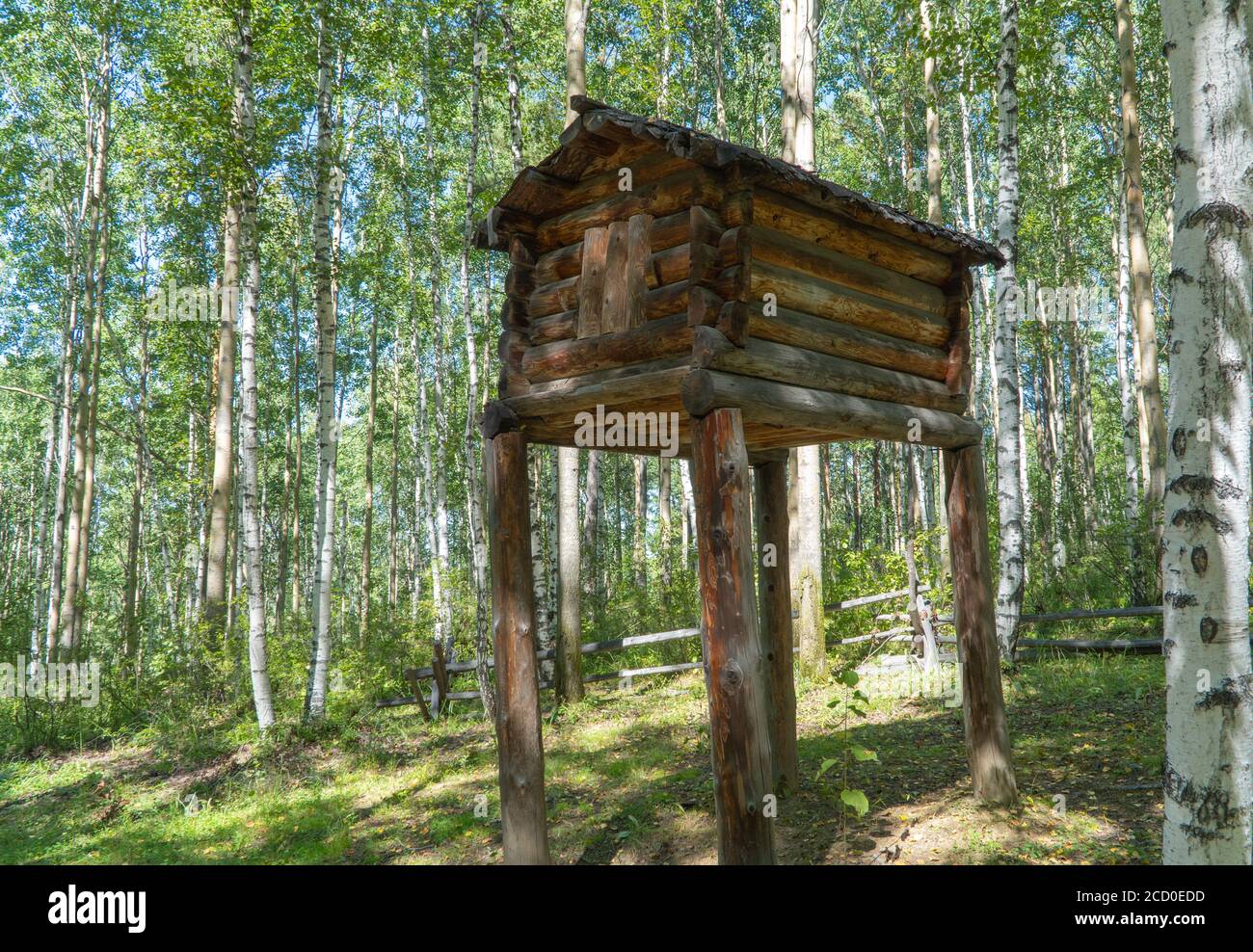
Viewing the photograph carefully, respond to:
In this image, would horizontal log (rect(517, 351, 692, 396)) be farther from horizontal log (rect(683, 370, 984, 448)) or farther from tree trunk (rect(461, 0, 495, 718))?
tree trunk (rect(461, 0, 495, 718))

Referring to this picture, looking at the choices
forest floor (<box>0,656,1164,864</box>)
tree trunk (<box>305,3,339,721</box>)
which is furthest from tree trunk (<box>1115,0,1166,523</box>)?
tree trunk (<box>305,3,339,721</box>)

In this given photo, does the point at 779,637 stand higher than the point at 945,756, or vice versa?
the point at 779,637

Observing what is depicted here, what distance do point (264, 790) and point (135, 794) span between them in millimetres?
1846

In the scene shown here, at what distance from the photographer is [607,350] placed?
5.41 metres

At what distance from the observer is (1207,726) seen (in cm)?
338

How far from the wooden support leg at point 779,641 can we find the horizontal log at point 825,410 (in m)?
1.13

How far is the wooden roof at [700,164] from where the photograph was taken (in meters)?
4.73

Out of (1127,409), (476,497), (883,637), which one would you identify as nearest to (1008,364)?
(883,637)

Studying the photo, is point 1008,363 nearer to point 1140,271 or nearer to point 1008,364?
point 1008,364

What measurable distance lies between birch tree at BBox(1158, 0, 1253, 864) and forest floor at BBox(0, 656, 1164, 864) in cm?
210

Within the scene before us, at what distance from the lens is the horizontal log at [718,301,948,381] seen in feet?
16.3

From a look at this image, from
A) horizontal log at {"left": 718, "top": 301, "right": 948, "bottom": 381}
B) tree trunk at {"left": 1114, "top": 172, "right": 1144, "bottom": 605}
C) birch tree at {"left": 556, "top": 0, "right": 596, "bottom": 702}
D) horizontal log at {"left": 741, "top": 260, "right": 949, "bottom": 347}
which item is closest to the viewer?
horizontal log at {"left": 718, "top": 301, "right": 948, "bottom": 381}
